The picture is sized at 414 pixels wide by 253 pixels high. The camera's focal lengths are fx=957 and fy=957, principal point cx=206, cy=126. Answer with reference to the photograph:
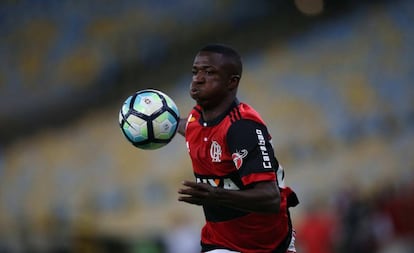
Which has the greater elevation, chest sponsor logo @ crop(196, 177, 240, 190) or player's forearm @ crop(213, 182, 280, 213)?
chest sponsor logo @ crop(196, 177, 240, 190)

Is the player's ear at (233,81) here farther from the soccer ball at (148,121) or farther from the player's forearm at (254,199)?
the player's forearm at (254,199)

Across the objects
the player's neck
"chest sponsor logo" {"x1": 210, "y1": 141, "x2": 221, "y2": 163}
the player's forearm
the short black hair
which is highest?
the short black hair

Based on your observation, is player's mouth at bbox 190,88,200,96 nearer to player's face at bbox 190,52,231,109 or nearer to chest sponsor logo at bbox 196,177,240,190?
player's face at bbox 190,52,231,109

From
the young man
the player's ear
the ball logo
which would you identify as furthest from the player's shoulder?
the ball logo

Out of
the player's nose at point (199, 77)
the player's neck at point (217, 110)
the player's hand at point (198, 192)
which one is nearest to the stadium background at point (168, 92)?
the player's neck at point (217, 110)

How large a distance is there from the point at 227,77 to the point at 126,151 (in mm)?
10937

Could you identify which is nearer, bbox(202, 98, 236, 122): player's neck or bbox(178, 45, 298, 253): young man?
bbox(178, 45, 298, 253): young man

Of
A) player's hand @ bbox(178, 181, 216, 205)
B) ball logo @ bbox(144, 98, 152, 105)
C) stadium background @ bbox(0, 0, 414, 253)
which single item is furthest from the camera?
stadium background @ bbox(0, 0, 414, 253)

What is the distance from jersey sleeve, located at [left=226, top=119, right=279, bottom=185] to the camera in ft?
18.1

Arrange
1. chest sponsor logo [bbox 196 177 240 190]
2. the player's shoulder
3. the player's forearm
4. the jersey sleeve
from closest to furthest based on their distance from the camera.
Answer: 1. the player's forearm
2. the jersey sleeve
3. the player's shoulder
4. chest sponsor logo [bbox 196 177 240 190]

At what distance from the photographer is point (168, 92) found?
54.1ft

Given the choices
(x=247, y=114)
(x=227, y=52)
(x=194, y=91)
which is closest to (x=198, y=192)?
(x=247, y=114)

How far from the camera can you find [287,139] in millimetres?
16500

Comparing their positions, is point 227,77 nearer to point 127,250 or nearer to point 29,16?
point 127,250
